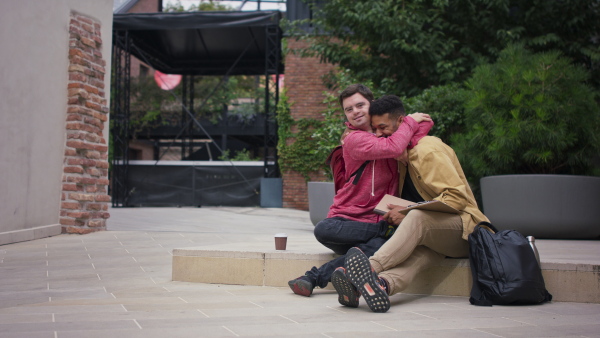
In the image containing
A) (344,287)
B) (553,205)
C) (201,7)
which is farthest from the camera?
(201,7)

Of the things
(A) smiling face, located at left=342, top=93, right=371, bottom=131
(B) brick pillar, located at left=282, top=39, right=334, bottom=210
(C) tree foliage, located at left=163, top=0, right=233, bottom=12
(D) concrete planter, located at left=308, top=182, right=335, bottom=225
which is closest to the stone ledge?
(D) concrete planter, located at left=308, top=182, right=335, bottom=225

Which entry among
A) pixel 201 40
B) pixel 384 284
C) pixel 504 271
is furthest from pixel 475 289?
pixel 201 40

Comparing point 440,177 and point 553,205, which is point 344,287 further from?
point 553,205

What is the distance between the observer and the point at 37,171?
6.79m

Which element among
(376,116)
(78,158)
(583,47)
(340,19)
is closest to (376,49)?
(340,19)

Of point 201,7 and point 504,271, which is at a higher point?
point 201,7

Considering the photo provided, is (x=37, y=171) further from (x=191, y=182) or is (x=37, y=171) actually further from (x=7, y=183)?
(x=191, y=182)

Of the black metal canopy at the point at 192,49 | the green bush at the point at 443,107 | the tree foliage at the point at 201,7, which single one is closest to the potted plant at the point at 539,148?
the green bush at the point at 443,107

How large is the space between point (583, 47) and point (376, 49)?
3498 mm

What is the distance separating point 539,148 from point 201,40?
37.7ft

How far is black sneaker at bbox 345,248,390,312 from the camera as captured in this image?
3.13 meters

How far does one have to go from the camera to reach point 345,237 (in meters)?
3.64

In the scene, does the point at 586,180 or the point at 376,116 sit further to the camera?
the point at 586,180

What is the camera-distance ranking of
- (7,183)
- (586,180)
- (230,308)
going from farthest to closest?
(586,180) < (7,183) < (230,308)
